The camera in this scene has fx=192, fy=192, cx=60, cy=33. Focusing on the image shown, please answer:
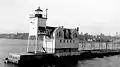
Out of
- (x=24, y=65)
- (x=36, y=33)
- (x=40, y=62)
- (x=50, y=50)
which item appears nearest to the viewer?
(x=24, y=65)

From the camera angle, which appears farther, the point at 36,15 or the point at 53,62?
the point at 36,15

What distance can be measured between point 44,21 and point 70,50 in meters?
14.4

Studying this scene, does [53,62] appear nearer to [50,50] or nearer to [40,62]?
[40,62]

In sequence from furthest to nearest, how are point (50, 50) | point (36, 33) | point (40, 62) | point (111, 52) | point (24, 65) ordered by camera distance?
point (111, 52) → point (50, 50) → point (36, 33) → point (40, 62) → point (24, 65)

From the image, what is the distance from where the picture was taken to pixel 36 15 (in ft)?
197

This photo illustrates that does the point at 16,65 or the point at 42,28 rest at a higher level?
the point at 42,28

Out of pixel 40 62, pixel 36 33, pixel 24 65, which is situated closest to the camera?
pixel 24 65

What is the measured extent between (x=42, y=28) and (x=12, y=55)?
1282 cm

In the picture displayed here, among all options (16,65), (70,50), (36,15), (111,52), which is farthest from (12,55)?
(111,52)

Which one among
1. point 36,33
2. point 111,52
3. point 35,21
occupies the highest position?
point 35,21

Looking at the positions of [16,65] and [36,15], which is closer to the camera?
[16,65]

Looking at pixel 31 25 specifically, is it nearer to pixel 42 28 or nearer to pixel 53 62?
pixel 42 28

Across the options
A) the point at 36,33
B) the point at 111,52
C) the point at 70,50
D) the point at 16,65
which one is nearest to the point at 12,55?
the point at 16,65

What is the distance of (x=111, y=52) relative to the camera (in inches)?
3494
